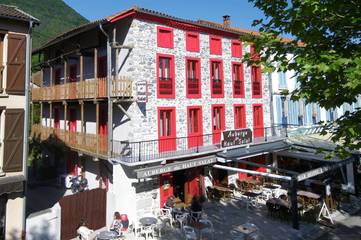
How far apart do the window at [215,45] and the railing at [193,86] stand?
252cm

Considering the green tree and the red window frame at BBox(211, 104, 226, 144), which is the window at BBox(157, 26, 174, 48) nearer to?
the red window frame at BBox(211, 104, 226, 144)

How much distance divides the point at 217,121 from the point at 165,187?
5.98 metres

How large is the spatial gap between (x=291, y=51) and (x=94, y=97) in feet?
38.3

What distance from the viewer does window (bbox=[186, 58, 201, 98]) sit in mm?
18641

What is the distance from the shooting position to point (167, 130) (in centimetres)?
1767

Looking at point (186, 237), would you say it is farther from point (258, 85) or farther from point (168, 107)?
point (258, 85)

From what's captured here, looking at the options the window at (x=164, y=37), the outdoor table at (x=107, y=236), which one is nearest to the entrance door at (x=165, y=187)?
the outdoor table at (x=107, y=236)

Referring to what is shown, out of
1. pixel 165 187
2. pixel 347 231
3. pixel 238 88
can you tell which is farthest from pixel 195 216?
pixel 238 88

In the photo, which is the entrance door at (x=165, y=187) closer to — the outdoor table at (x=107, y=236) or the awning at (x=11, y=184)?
the outdoor table at (x=107, y=236)

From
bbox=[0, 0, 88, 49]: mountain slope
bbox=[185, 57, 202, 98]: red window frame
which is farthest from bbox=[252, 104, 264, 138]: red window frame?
bbox=[0, 0, 88, 49]: mountain slope

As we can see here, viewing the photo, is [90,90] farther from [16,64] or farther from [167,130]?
[16,64]

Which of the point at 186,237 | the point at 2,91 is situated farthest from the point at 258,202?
the point at 2,91

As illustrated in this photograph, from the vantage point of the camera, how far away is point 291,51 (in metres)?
7.38

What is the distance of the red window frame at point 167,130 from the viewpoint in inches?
672
